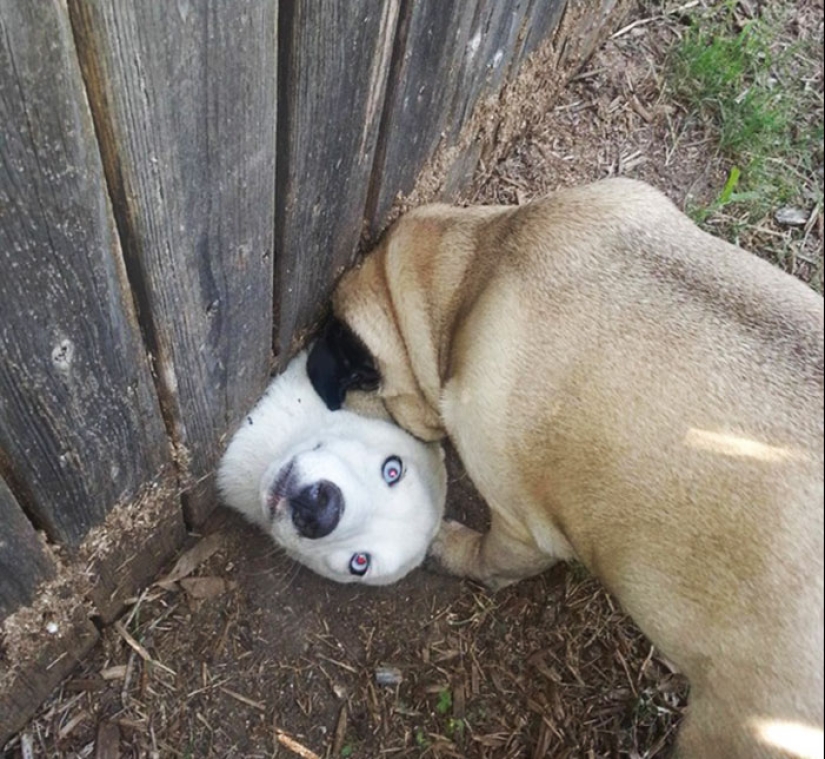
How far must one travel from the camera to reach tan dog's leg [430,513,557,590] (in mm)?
2713

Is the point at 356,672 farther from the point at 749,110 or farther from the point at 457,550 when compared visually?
the point at 749,110

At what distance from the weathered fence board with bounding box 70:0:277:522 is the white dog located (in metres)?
0.33

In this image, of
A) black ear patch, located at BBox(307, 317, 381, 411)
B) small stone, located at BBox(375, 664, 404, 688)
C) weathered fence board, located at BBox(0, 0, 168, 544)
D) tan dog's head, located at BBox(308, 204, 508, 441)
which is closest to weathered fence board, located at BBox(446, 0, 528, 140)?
tan dog's head, located at BBox(308, 204, 508, 441)

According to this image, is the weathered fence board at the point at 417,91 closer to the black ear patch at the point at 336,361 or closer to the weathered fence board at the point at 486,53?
the weathered fence board at the point at 486,53

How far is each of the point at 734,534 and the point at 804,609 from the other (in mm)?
198

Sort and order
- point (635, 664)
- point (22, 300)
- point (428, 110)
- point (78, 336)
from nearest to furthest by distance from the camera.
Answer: point (22, 300)
point (78, 336)
point (428, 110)
point (635, 664)

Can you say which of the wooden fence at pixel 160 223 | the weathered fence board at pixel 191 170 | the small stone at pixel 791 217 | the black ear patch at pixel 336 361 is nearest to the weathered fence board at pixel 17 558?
the wooden fence at pixel 160 223

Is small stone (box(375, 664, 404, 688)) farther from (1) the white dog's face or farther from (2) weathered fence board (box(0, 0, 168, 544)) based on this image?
(2) weathered fence board (box(0, 0, 168, 544))

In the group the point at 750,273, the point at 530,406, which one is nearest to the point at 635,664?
the point at 530,406

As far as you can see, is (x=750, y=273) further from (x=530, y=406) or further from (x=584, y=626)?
(x=584, y=626)

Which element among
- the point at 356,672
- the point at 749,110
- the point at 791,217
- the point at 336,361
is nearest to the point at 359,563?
the point at 356,672

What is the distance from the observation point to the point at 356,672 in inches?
108

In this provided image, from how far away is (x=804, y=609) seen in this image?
74.0 inches

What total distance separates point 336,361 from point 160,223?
1125 millimetres
